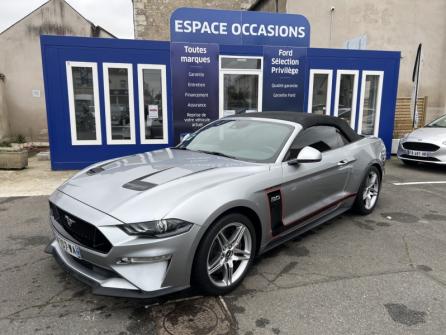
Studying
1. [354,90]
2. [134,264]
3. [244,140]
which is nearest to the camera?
[134,264]

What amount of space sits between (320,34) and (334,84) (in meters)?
6.13

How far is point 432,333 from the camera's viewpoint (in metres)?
2.51

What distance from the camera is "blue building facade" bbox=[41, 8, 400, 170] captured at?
795cm

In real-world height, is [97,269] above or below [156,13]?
below

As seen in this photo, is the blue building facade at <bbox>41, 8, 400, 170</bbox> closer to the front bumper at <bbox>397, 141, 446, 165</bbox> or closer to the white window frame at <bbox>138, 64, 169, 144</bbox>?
the white window frame at <bbox>138, 64, 169, 144</bbox>

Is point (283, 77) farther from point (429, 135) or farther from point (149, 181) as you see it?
point (149, 181)

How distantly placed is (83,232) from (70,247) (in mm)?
233

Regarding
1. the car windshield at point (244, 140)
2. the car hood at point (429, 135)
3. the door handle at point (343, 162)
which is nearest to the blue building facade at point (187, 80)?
the car hood at point (429, 135)

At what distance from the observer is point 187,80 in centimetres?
845

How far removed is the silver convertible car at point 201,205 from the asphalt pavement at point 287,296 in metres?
0.27

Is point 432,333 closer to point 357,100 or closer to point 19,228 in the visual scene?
point 19,228

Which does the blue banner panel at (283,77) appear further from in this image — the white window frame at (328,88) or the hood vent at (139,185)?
the hood vent at (139,185)

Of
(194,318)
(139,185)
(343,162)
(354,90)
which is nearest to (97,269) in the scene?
(139,185)

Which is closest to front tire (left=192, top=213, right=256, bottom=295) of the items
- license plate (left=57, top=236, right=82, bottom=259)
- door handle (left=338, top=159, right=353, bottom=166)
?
license plate (left=57, top=236, right=82, bottom=259)
